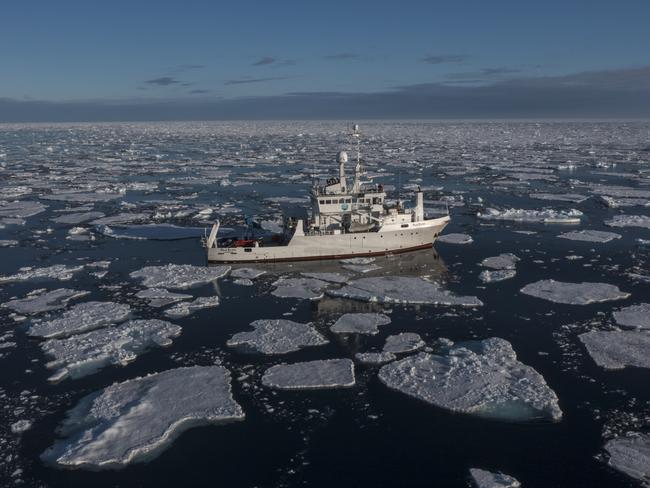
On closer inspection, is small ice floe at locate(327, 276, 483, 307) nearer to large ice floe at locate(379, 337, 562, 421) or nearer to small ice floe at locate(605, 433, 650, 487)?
large ice floe at locate(379, 337, 562, 421)

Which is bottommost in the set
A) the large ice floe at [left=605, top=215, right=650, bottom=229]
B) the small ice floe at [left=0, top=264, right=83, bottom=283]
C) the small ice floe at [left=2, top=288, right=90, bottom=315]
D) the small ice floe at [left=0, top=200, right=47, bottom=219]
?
the large ice floe at [left=605, top=215, right=650, bottom=229]

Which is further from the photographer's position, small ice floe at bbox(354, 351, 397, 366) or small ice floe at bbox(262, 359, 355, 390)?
small ice floe at bbox(354, 351, 397, 366)

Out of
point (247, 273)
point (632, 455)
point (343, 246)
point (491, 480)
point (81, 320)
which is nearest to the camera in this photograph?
point (491, 480)

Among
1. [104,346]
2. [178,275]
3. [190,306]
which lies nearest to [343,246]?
[178,275]

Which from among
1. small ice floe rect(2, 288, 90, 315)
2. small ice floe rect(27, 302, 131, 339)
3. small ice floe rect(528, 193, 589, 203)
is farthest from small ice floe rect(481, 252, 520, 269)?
small ice floe rect(528, 193, 589, 203)

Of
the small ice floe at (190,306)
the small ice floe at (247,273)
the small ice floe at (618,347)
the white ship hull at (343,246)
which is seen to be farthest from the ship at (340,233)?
the small ice floe at (618,347)

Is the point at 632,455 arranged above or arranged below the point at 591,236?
below

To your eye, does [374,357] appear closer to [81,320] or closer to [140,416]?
[140,416]

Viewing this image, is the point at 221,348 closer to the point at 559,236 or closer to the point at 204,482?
the point at 204,482
